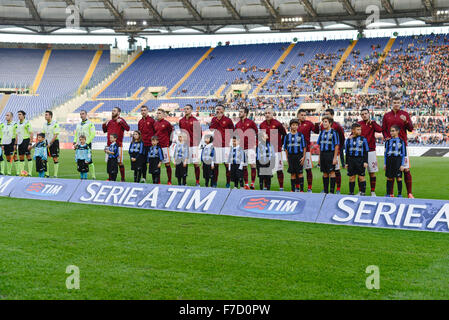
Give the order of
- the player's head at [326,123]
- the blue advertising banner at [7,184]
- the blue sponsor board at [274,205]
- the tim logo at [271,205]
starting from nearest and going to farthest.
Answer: the blue sponsor board at [274,205], the tim logo at [271,205], the player's head at [326,123], the blue advertising banner at [7,184]

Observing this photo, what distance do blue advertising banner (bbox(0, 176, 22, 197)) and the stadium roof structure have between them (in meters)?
31.5

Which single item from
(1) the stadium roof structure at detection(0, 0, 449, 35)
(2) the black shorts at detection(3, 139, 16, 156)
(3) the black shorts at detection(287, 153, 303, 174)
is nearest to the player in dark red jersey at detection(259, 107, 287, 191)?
(3) the black shorts at detection(287, 153, 303, 174)

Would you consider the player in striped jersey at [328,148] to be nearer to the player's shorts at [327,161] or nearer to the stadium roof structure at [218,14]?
the player's shorts at [327,161]

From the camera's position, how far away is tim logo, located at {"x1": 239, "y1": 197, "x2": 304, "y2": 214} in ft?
26.4

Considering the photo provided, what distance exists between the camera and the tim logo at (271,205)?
8055 millimetres

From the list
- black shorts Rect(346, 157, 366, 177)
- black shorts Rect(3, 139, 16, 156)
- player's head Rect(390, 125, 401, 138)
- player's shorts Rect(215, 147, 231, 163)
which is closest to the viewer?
player's head Rect(390, 125, 401, 138)

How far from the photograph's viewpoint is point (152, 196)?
9.27 m

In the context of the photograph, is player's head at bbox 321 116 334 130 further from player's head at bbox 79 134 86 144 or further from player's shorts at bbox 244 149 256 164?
player's head at bbox 79 134 86 144

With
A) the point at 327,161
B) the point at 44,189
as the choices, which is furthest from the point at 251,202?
the point at 44,189

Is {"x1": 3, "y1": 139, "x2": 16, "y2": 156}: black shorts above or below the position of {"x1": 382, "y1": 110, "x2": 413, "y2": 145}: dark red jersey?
below

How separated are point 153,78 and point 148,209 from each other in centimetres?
3889

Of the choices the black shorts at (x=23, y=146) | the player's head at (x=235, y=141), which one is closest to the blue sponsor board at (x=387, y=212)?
the player's head at (x=235, y=141)

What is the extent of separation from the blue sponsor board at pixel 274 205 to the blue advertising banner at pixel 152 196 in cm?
28

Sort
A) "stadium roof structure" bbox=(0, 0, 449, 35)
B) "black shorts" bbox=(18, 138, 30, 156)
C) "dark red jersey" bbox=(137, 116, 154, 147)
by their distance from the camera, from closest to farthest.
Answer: "dark red jersey" bbox=(137, 116, 154, 147)
"black shorts" bbox=(18, 138, 30, 156)
"stadium roof structure" bbox=(0, 0, 449, 35)
